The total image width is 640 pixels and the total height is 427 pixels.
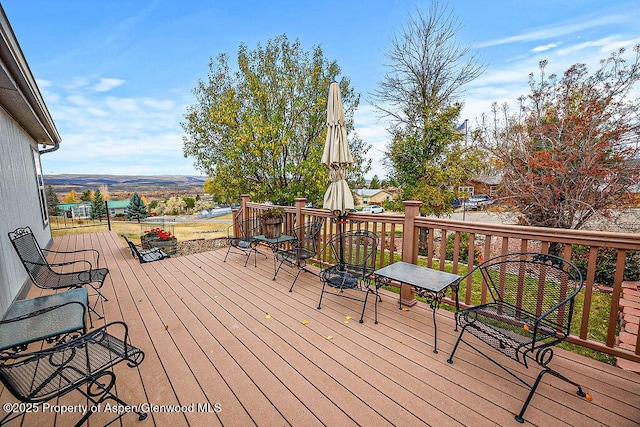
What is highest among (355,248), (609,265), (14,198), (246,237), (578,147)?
(578,147)

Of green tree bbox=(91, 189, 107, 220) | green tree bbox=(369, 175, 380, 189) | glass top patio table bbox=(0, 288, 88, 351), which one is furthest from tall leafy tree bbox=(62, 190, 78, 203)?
green tree bbox=(369, 175, 380, 189)

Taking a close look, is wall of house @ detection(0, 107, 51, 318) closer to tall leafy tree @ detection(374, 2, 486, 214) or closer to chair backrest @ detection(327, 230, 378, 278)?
chair backrest @ detection(327, 230, 378, 278)

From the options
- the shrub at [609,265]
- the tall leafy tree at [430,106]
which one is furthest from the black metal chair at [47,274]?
the tall leafy tree at [430,106]

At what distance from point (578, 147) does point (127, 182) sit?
1817 centimetres

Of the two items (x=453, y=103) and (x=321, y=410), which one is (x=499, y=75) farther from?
(x=321, y=410)

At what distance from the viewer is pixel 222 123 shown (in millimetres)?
7977

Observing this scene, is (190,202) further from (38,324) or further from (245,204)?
(38,324)

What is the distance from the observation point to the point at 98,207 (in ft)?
38.4

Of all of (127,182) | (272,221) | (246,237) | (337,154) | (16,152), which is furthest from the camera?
(127,182)

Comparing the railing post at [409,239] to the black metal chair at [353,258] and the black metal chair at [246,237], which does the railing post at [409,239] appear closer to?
the black metal chair at [353,258]

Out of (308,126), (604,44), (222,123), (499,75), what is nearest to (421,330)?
(308,126)

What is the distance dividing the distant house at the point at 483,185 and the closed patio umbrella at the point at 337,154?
278 inches

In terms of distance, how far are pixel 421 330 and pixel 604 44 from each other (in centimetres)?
897

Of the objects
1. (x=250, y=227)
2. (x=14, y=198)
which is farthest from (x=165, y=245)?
(x=14, y=198)
